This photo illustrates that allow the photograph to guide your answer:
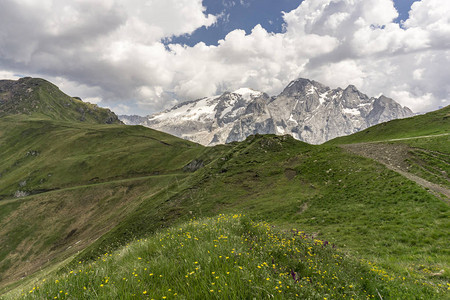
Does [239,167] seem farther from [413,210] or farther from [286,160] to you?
[413,210]

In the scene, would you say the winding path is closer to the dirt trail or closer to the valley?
the dirt trail

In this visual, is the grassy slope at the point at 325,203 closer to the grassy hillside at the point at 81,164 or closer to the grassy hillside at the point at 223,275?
the grassy hillside at the point at 223,275

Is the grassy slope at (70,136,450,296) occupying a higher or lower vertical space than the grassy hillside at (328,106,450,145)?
lower

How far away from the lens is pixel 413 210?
18688mm

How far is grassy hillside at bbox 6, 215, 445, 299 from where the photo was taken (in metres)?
4.95

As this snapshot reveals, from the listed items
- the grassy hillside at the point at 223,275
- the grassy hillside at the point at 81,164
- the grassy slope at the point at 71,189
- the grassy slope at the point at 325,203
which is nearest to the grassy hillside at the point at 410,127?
the grassy slope at the point at 325,203

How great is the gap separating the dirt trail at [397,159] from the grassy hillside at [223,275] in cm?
1850

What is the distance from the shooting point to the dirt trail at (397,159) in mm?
21822

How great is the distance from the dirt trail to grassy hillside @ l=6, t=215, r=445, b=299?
18.5 metres

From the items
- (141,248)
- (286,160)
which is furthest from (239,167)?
(141,248)

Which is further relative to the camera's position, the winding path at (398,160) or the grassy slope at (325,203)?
the winding path at (398,160)

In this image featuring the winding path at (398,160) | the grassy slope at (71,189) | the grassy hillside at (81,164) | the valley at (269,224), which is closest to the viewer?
the valley at (269,224)

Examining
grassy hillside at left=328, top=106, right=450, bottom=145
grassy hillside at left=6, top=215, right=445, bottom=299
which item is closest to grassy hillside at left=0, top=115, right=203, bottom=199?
grassy hillside at left=328, top=106, right=450, bottom=145

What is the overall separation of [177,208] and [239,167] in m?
16.3
